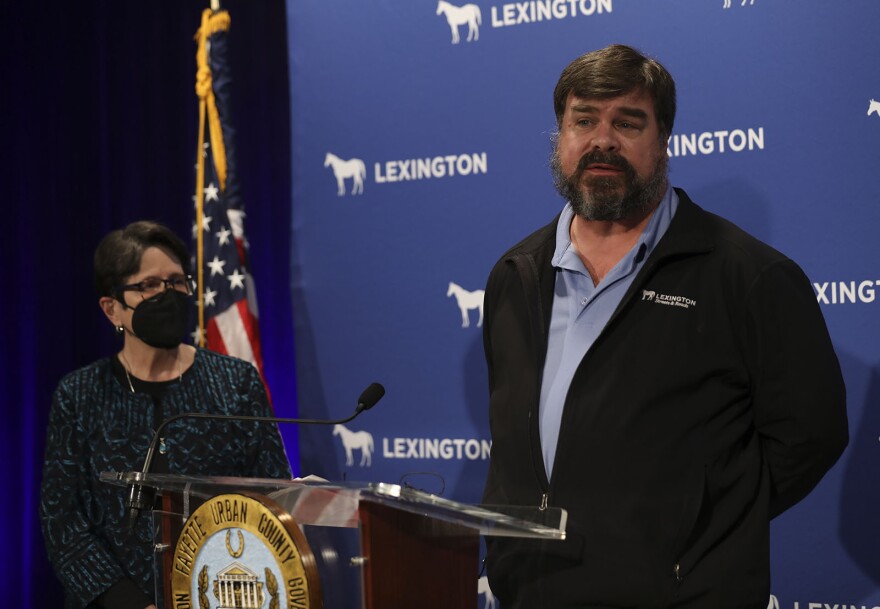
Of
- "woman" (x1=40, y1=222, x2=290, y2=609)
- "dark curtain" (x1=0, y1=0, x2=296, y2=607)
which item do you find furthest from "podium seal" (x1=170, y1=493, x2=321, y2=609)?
"dark curtain" (x1=0, y1=0, x2=296, y2=607)

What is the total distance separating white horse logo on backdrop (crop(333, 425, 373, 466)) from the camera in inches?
148

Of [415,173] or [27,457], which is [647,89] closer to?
[415,173]

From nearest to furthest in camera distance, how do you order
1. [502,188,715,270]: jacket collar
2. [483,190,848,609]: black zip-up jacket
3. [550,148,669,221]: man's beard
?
[483,190,848,609]: black zip-up jacket < [502,188,715,270]: jacket collar < [550,148,669,221]: man's beard

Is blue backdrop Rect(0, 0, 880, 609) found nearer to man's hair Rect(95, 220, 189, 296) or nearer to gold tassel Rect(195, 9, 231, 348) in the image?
gold tassel Rect(195, 9, 231, 348)

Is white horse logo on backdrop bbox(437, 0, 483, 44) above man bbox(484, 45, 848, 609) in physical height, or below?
above

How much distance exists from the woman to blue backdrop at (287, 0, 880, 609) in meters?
0.53

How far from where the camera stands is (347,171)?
382 cm

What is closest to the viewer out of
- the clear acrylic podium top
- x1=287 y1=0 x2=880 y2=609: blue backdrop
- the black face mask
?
the clear acrylic podium top

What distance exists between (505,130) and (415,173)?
1.20ft

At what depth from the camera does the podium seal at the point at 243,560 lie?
183 cm

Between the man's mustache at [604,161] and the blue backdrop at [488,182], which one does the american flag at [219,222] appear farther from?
the man's mustache at [604,161]

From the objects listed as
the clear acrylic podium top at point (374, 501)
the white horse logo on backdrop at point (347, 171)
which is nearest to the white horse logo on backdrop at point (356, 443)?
the white horse logo on backdrop at point (347, 171)

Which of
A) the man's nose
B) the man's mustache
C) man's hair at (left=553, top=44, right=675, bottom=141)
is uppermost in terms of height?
man's hair at (left=553, top=44, right=675, bottom=141)

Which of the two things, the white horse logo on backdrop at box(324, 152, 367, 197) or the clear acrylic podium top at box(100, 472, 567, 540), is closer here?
the clear acrylic podium top at box(100, 472, 567, 540)
